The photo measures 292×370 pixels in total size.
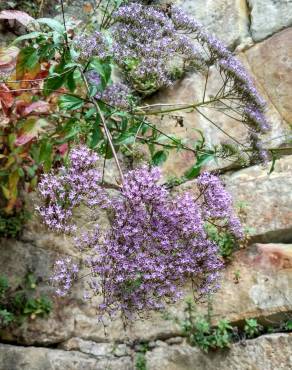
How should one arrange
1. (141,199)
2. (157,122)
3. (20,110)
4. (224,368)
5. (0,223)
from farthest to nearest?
1. (157,122)
2. (0,223)
3. (224,368)
4. (20,110)
5. (141,199)

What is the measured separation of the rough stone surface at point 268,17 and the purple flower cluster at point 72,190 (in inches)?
109

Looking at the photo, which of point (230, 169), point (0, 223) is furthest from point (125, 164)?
point (0, 223)

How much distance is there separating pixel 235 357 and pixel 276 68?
7.14ft

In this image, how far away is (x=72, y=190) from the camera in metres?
1.48

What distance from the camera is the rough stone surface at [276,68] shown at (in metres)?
3.56

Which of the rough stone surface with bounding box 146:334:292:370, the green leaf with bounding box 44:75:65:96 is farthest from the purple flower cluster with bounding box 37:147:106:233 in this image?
the rough stone surface with bounding box 146:334:292:370

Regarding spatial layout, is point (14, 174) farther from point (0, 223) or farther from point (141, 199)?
point (141, 199)

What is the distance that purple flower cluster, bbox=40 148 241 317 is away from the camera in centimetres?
131

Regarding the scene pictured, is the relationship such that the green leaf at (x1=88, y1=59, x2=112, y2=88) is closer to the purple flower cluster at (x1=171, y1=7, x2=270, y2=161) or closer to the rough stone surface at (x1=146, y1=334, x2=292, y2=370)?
the purple flower cluster at (x1=171, y1=7, x2=270, y2=161)

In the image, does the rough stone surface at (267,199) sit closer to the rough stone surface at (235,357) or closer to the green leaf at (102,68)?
the rough stone surface at (235,357)

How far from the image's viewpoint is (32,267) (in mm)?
3055

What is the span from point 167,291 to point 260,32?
120 inches

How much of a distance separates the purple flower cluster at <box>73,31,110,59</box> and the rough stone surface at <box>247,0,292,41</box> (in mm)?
2323

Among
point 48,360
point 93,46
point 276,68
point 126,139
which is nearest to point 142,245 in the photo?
point 126,139
